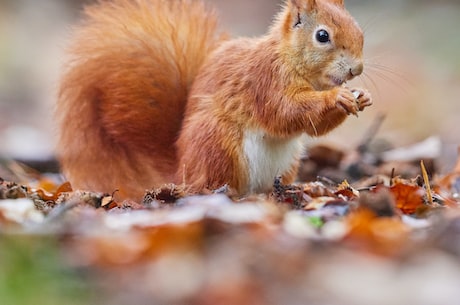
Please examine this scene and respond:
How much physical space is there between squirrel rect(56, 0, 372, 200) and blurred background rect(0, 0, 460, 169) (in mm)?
2615

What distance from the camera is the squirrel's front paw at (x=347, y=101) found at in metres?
3.18

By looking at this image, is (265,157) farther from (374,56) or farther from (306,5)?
(374,56)

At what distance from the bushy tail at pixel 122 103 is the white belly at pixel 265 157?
41 cm

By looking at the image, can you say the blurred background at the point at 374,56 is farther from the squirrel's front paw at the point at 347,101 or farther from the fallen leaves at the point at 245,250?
the fallen leaves at the point at 245,250

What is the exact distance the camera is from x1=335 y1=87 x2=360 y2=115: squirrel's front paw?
318 centimetres

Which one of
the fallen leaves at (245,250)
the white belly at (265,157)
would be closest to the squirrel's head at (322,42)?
the white belly at (265,157)

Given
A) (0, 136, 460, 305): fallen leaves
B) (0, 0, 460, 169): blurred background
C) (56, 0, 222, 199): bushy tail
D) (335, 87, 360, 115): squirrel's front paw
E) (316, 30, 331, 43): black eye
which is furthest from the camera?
(0, 0, 460, 169): blurred background

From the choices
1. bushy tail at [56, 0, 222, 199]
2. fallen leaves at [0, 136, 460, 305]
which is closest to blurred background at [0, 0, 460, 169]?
bushy tail at [56, 0, 222, 199]

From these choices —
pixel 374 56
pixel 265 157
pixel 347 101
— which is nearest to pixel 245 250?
pixel 347 101

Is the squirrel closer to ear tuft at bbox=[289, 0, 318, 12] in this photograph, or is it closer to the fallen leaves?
ear tuft at bbox=[289, 0, 318, 12]

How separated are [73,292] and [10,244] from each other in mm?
249

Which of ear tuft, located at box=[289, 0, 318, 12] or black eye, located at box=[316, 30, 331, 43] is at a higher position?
ear tuft, located at box=[289, 0, 318, 12]

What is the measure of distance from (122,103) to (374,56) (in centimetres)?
391

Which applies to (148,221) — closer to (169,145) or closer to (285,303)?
(285,303)
